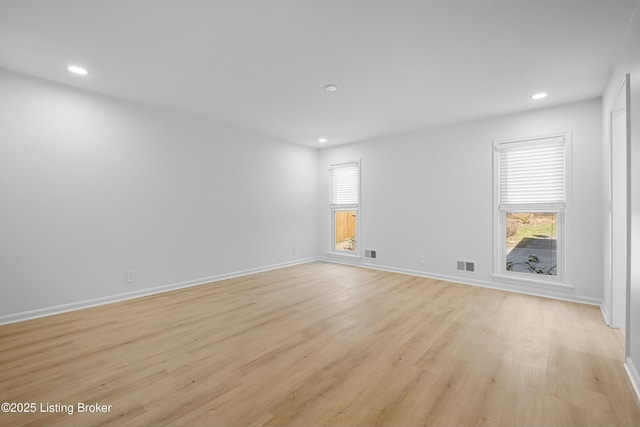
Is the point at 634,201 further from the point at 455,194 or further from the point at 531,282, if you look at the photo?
the point at 455,194

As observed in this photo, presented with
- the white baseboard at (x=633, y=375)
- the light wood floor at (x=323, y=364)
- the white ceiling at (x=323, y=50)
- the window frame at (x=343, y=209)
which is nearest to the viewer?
the light wood floor at (x=323, y=364)

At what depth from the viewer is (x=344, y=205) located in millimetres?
6258

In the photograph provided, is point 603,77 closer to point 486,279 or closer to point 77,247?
point 486,279

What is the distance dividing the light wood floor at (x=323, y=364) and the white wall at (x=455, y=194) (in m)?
0.87

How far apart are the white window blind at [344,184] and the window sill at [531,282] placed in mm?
A: 2859

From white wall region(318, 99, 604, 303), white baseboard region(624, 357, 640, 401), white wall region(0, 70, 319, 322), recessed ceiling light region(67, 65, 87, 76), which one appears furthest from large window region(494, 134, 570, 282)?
recessed ceiling light region(67, 65, 87, 76)

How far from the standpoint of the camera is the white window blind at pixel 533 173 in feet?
12.7

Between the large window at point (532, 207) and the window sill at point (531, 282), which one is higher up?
the large window at point (532, 207)

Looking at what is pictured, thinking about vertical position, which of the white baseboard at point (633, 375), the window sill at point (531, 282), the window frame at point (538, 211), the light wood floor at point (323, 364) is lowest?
the light wood floor at point (323, 364)

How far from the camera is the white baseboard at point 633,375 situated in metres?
1.85

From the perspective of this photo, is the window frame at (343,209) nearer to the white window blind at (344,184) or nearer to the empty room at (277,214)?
the white window blind at (344,184)

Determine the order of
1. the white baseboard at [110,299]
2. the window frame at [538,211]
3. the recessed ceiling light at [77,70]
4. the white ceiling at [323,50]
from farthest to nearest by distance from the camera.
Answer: the window frame at [538,211], the white baseboard at [110,299], the recessed ceiling light at [77,70], the white ceiling at [323,50]

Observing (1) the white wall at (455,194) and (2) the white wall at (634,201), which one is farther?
(1) the white wall at (455,194)

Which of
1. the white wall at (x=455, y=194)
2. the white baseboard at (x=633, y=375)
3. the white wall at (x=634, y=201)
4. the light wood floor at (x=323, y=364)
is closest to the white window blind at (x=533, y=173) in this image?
the white wall at (x=455, y=194)
